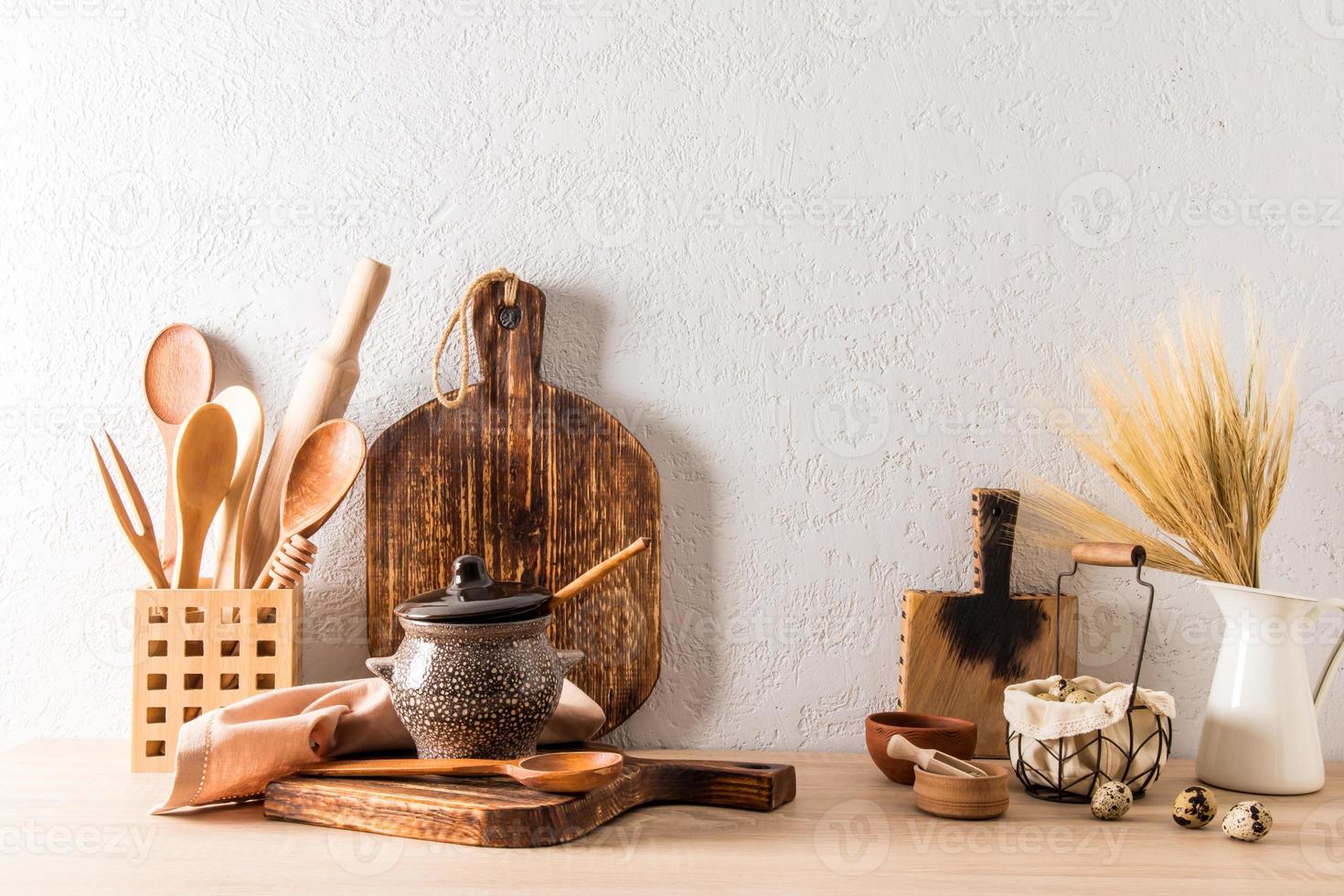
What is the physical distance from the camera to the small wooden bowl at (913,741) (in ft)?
2.97

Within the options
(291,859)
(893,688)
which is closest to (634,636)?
(893,688)

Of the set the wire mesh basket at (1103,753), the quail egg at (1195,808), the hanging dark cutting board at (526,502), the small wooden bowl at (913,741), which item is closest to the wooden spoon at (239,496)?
the hanging dark cutting board at (526,502)

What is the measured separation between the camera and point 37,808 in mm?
827

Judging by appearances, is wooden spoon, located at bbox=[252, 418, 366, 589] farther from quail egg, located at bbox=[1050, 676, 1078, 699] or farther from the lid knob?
quail egg, located at bbox=[1050, 676, 1078, 699]

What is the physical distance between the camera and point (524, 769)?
781 mm

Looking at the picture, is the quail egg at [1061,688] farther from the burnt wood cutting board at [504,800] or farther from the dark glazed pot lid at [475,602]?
the dark glazed pot lid at [475,602]

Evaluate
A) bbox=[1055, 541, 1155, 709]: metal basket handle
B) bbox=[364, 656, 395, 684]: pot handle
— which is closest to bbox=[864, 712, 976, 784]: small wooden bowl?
bbox=[1055, 541, 1155, 709]: metal basket handle

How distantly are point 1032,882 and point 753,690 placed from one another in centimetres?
39

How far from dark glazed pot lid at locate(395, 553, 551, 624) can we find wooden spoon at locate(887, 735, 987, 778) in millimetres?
337

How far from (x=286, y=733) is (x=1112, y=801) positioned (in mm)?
685

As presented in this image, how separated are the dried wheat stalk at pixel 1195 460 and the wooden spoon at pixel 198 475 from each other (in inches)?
32.2

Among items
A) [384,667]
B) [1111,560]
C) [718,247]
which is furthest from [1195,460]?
[384,667]

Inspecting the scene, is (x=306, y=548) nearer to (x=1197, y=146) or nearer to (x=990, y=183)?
(x=990, y=183)

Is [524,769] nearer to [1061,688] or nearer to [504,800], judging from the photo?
[504,800]
